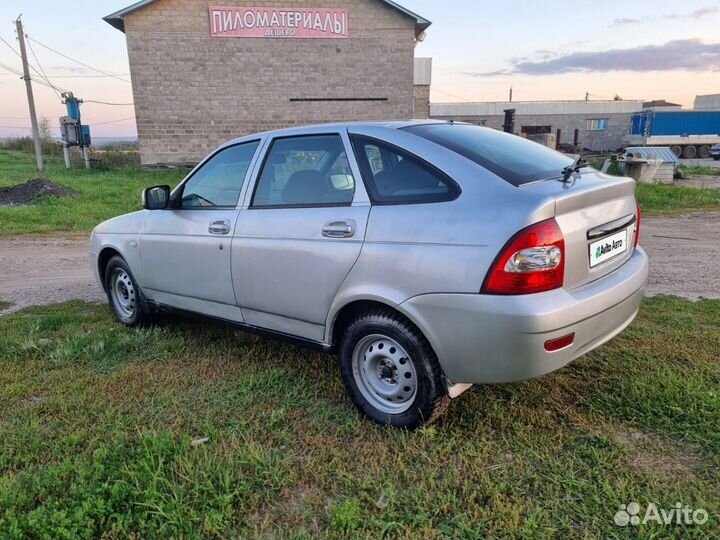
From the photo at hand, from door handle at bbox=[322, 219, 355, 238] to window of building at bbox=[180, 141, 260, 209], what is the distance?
95 cm

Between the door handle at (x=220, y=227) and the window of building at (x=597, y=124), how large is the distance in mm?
48490

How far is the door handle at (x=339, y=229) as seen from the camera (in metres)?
2.93

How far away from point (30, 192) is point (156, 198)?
11.9 metres

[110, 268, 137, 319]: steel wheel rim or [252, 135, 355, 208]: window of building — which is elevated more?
[252, 135, 355, 208]: window of building

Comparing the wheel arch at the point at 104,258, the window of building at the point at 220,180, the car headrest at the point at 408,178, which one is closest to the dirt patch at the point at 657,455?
the car headrest at the point at 408,178

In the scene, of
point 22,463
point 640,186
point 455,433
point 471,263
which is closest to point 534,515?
point 455,433

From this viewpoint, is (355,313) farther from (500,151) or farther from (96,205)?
(96,205)

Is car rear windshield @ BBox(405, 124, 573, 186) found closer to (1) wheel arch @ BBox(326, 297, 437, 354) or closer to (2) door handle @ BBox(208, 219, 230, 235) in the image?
(1) wheel arch @ BBox(326, 297, 437, 354)

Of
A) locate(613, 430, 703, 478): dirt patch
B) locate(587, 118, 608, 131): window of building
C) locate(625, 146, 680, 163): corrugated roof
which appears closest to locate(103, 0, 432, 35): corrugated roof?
locate(625, 146, 680, 163): corrugated roof

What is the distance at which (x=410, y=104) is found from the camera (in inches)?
809

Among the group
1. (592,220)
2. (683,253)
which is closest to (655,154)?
(683,253)

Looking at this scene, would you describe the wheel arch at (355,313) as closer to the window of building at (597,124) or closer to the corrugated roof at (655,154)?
the corrugated roof at (655,154)

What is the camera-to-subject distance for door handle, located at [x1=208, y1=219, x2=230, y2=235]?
3.62 m

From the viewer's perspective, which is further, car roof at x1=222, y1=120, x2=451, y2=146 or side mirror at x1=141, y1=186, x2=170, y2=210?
side mirror at x1=141, y1=186, x2=170, y2=210
